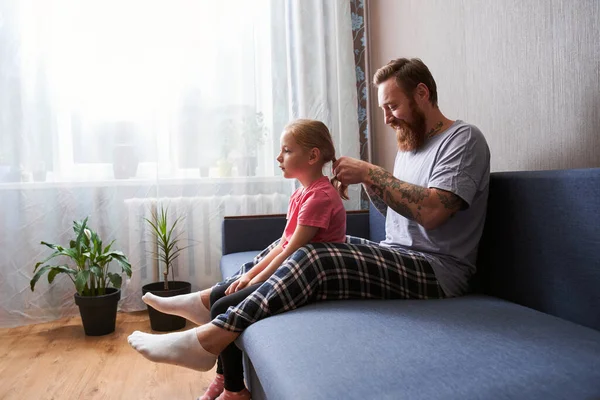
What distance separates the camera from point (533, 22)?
61.0 inches

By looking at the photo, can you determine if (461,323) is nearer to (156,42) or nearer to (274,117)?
(274,117)

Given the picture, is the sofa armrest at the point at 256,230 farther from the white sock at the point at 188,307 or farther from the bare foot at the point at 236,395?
the bare foot at the point at 236,395

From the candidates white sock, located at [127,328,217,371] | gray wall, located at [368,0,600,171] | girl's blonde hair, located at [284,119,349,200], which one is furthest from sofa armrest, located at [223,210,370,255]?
white sock, located at [127,328,217,371]

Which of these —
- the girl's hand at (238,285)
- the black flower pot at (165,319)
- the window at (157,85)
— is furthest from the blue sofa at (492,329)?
the window at (157,85)

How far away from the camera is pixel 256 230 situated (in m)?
2.61

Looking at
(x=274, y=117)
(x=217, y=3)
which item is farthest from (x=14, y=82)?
(x=274, y=117)

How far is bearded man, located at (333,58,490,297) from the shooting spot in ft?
4.60

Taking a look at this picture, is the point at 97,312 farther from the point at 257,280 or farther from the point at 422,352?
the point at 422,352

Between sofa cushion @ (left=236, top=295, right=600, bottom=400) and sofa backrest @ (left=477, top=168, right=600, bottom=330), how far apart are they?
0.07 meters

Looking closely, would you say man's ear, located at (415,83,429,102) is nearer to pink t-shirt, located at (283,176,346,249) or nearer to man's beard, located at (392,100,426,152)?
man's beard, located at (392,100,426,152)

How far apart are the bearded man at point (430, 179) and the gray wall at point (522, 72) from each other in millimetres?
227

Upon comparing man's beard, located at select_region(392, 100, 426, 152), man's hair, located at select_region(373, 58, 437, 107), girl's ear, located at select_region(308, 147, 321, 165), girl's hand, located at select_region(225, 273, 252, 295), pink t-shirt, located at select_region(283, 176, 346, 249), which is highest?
man's hair, located at select_region(373, 58, 437, 107)

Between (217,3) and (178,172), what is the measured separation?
3.38ft

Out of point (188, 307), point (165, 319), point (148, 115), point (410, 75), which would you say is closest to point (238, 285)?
point (188, 307)
